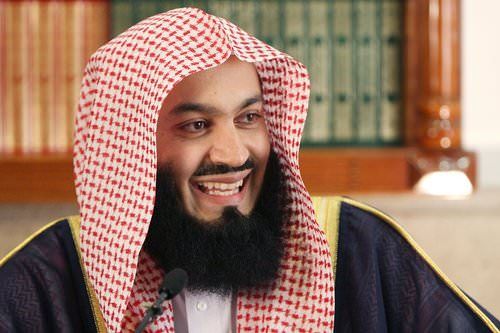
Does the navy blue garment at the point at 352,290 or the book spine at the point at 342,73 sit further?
the book spine at the point at 342,73

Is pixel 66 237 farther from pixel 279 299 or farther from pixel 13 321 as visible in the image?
pixel 279 299

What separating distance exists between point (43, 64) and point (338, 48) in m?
0.97

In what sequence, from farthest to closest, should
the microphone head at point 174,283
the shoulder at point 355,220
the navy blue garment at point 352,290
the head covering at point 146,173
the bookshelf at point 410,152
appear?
the bookshelf at point 410,152 < the shoulder at point 355,220 < the navy blue garment at point 352,290 < the head covering at point 146,173 < the microphone head at point 174,283

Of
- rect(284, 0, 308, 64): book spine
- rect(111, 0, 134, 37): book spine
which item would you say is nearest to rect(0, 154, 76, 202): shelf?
rect(111, 0, 134, 37): book spine

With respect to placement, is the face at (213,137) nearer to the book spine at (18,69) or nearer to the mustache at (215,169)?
the mustache at (215,169)

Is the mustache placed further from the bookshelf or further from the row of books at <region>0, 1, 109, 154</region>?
the row of books at <region>0, 1, 109, 154</region>

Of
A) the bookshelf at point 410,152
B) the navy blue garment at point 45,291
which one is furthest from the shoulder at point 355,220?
the bookshelf at point 410,152

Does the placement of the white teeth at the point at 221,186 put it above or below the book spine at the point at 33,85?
below

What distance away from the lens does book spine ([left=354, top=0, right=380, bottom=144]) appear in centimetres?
284

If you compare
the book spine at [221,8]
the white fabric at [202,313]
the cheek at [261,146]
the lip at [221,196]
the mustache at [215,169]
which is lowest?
the white fabric at [202,313]

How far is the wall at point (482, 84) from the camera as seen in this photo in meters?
2.78

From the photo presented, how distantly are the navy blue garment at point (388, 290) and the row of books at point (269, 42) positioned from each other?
4.53 ft

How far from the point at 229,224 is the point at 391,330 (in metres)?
0.34

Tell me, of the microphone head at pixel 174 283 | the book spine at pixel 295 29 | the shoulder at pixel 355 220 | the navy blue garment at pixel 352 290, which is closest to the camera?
the microphone head at pixel 174 283
